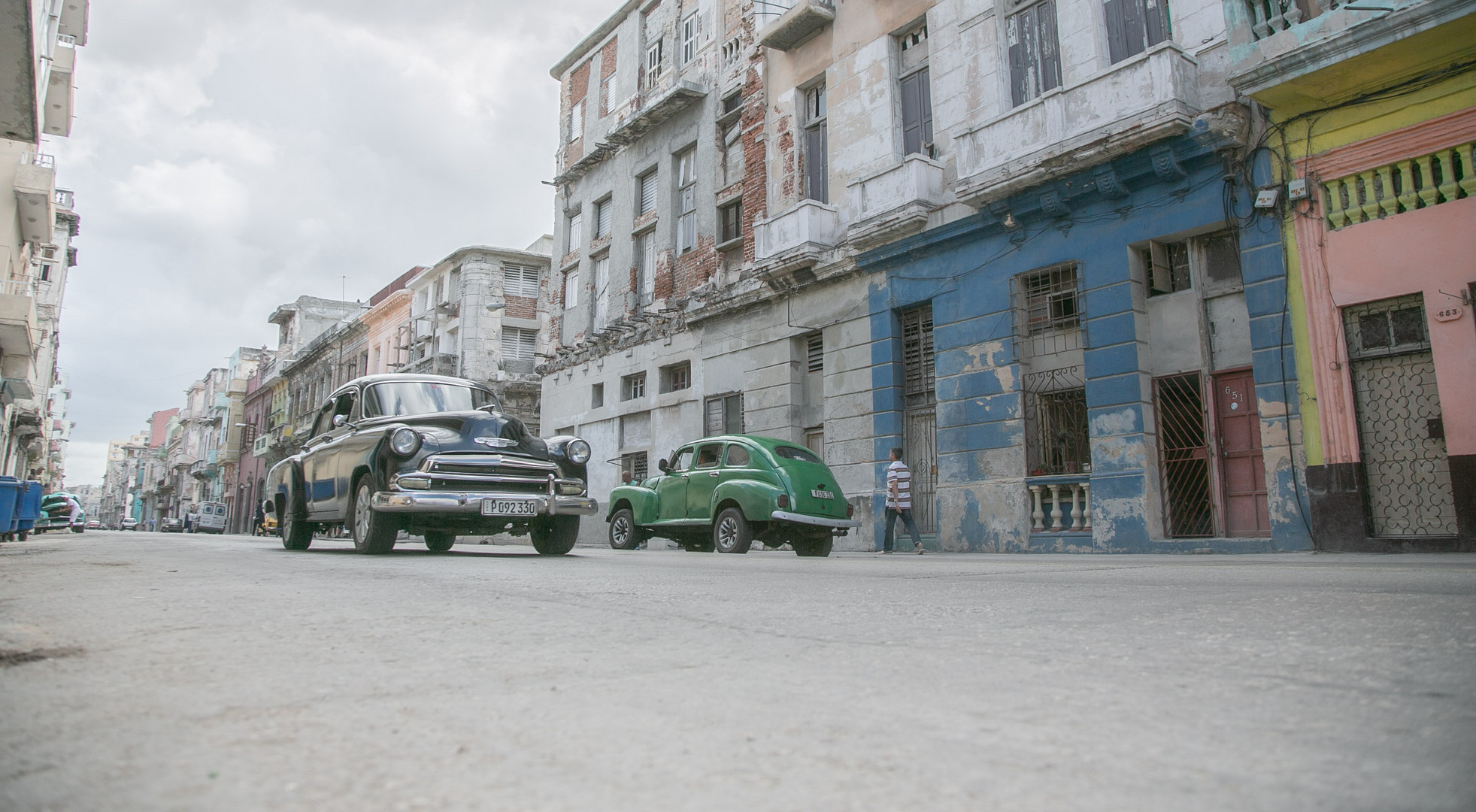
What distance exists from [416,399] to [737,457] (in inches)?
177

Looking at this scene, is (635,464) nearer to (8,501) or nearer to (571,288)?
(571,288)

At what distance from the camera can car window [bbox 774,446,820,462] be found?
1226cm

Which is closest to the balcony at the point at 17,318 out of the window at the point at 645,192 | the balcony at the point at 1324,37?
the window at the point at 645,192

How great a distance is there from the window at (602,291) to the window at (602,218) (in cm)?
86

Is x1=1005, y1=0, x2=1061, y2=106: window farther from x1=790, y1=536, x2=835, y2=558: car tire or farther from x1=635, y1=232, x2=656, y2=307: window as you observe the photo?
x1=635, y1=232, x2=656, y2=307: window

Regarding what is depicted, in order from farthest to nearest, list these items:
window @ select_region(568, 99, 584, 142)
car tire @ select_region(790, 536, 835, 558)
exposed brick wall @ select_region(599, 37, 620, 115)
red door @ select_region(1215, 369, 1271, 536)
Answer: window @ select_region(568, 99, 584, 142) → exposed brick wall @ select_region(599, 37, 620, 115) → car tire @ select_region(790, 536, 835, 558) → red door @ select_region(1215, 369, 1271, 536)

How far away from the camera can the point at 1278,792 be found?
53.0 inches

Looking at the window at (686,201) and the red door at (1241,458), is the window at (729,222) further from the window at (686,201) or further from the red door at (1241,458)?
the red door at (1241,458)

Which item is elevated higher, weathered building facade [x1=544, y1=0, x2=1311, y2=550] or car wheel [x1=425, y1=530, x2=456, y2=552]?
weathered building facade [x1=544, y1=0, x2=1311, y2=550]

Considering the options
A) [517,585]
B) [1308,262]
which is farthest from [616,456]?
[517,585]

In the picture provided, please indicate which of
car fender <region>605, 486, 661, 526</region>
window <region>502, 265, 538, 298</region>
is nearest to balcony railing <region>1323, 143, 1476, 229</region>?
car fender <region>605, 486, 661, 526</region>

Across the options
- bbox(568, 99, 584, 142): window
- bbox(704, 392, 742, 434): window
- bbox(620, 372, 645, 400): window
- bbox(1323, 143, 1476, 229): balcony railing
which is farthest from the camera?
bbox(568, 99, 584, 142): window

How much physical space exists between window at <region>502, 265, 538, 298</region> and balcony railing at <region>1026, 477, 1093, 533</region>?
91.3 ft

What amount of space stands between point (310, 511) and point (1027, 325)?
426 inches
